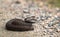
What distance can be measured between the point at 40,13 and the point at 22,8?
88 centimetres

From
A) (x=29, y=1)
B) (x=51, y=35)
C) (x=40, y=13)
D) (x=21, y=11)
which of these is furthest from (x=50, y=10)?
(x=51, y=35)

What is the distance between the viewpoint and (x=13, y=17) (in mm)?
6711

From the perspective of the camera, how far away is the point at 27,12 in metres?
7.31

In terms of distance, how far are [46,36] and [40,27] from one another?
1.93 feet

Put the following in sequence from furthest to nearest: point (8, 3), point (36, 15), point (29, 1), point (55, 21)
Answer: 1. point (29, 1)
2. point (8, 3)
3. point (36, 15)
4. point (55, 21)

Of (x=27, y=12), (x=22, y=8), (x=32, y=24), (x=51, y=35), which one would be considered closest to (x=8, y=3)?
(x=22, y=8)

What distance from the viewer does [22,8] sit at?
7.88m

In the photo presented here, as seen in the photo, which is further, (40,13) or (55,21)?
(40,13)

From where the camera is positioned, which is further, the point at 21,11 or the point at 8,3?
the point at 8,3

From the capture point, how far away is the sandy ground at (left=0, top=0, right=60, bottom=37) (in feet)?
18.1

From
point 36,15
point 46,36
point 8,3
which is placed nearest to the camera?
point 46,36

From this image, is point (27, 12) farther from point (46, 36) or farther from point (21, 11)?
point (46, 36)

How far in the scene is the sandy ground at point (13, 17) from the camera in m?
5.52

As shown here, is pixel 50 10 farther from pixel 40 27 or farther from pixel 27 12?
pixel 40 27
